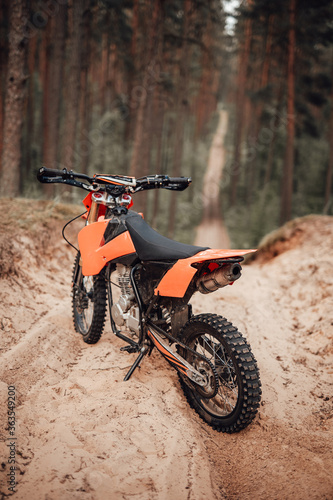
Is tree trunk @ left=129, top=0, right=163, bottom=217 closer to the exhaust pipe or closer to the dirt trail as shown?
the dirt trail

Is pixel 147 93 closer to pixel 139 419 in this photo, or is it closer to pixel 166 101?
pixel 166 101

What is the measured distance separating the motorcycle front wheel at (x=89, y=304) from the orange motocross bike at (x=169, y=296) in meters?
0.01

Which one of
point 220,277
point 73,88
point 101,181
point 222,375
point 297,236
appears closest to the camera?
point 220,277

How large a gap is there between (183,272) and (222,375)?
84 cm

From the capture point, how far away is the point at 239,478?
2.26 meters

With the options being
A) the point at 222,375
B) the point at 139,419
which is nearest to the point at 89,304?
the point at 139,419

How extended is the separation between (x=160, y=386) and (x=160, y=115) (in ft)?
66.8

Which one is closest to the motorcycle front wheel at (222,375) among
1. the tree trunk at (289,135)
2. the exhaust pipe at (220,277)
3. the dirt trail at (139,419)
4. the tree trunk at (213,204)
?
the dirt trail at (139,419)

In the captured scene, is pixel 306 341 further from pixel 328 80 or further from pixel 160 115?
pixel 160 115

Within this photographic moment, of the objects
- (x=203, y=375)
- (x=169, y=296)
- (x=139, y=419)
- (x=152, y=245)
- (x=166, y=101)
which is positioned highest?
(x=166, y=101)

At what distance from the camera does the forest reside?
10.8 metres

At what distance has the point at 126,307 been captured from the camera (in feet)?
10.5

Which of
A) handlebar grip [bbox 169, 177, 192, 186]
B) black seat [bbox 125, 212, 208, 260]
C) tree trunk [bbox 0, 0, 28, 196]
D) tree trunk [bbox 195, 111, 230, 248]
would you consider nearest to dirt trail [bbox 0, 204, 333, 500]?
black seat [bbox 125, 212, 208, 260]

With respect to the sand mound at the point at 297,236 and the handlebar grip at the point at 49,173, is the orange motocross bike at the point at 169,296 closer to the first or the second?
the handlebar grip at the point at 49,173
